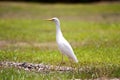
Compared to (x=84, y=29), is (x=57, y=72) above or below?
below

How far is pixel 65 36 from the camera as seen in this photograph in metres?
28.8

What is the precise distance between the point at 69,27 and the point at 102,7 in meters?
14.6

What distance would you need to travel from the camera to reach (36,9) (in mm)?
45938

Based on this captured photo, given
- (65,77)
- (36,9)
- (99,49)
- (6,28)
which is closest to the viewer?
(65,77)

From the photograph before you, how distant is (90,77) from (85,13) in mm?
30101

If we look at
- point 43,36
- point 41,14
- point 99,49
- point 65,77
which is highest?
point 41,14

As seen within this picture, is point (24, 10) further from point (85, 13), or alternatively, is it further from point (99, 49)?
point (99, 49)

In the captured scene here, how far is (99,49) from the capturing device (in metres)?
20.2

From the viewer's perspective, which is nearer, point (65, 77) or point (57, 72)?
point (65, 77)

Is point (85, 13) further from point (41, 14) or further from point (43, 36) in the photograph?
point (43, 36)

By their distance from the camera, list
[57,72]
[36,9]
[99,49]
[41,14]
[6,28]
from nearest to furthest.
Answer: [57,72]
[99,49]
[6,28]
[41,14]
[36,9]

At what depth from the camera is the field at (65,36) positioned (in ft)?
46.5

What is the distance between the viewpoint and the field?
46.5 feet

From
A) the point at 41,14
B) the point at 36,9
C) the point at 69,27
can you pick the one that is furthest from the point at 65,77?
the point at 36,9
